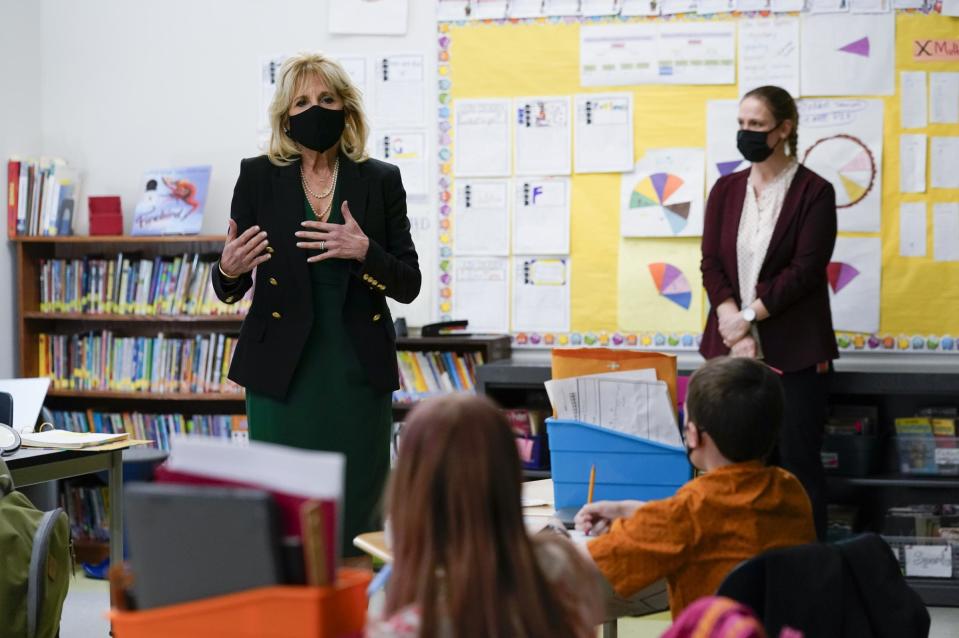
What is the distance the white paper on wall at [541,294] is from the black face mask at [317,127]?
219 cm

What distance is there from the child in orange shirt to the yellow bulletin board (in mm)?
2698

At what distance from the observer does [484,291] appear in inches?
189

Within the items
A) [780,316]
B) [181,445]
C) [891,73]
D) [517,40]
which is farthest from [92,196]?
[181,445]

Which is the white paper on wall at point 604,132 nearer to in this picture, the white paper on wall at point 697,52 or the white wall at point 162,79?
the white paper on wall at point 697,52

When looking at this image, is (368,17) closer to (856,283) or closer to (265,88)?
(265,88)

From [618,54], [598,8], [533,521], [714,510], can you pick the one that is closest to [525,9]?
[598,8]

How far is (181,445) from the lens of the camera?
3.79ft

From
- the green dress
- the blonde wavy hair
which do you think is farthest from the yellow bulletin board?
the green dress

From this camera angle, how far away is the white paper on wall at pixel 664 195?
4.59m

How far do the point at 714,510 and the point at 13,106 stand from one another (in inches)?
173

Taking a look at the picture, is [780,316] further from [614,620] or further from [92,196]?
[92,196]

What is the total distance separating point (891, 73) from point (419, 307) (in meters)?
2.17

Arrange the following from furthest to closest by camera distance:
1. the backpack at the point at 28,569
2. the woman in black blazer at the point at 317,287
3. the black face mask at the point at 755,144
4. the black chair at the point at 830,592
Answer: the black face mask at the point at 755,144, the woman in black blazer at the point at 317,287, the backpack at the point at 28,569, the black chair at the point at 830,592

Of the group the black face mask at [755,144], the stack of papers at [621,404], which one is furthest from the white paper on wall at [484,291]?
the stack of papers at [621,404]
